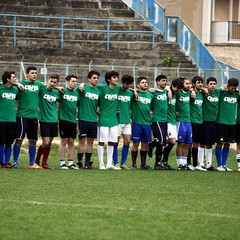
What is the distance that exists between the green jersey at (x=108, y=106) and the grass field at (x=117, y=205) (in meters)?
2.06

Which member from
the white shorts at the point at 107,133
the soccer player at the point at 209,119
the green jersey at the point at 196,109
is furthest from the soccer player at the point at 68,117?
the soccer player at the point at 209,119

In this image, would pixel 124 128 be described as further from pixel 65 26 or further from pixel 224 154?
pixel 65 26

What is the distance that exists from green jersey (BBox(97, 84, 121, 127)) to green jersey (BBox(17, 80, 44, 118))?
1.45 m

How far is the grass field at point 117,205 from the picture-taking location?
1523 centimetres

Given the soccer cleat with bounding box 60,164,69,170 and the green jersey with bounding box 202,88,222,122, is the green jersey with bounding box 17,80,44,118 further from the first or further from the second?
the green jersey with bounding box 202,88,222,122

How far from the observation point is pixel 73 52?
42.2 meters

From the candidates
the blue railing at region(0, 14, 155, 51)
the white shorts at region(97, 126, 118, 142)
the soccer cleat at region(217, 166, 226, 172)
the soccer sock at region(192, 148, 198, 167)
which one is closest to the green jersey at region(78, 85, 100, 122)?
the white shorts at region(97, 126, 118, 142)

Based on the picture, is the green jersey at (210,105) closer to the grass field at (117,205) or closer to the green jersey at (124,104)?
the green jersey at (124,104)

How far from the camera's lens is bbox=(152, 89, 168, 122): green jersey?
26.7 metres

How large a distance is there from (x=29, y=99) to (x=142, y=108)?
8.25 feet

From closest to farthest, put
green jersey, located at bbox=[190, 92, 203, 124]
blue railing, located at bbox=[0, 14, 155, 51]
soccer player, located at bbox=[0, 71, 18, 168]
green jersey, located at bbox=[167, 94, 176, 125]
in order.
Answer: soccer player, located at bbox=[0, 71, 18, 168] < green jersey, located at bbox=[167, 94, 176, 125] < green jersey, located at bbox=[190, 92, 203, 124] < blue railing, located at bbox=[0, 14, 155, 51]

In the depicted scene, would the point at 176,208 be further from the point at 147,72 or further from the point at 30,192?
the point at 147,72

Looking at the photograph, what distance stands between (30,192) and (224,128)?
8.50 metres

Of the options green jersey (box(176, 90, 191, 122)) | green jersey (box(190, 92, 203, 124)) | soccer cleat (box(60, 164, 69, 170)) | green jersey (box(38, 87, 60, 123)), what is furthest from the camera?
green jersey (box(190, 92, 203, 124))
